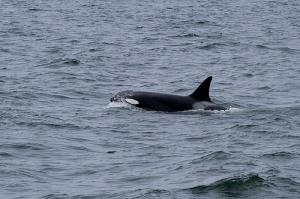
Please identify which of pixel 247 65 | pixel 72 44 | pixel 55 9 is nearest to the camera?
pixel 247 65

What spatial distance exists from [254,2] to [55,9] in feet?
56.8

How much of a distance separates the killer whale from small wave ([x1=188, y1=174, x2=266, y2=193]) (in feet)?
24.2

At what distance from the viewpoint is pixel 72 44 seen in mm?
36969

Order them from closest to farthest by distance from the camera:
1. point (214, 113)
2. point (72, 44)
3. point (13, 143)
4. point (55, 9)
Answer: point (13, 143) < point (214, 113) < point (72, 44) < point (55, 9)

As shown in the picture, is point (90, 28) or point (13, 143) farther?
point (90, 28)

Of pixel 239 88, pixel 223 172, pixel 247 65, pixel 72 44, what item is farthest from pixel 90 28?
pixel 223 172

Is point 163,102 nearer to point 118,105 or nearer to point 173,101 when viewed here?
point 173,101

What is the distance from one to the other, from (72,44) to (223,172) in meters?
22.6

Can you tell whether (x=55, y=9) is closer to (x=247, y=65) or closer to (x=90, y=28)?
(x=90, y=28)

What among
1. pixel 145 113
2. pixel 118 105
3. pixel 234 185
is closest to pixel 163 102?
pixel 145 113

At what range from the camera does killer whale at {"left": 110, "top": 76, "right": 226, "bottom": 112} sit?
21.9m

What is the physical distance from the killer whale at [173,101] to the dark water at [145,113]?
353 millimetres

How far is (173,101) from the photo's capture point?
22047 mm

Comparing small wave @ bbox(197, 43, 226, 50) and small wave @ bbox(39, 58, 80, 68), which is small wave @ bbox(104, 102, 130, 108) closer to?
small wave @ bbox(39, 58, 80, 68)
